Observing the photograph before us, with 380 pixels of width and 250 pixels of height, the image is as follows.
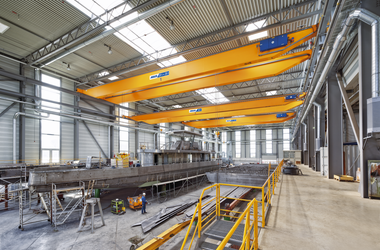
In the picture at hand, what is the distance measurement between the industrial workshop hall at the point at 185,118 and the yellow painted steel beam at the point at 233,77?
7cm

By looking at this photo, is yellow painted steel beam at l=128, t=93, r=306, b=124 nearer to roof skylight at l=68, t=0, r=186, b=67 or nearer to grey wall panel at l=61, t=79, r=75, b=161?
roof skylight at l=68, t=0, r=186, b=67

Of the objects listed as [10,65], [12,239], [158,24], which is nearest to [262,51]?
[158,24]

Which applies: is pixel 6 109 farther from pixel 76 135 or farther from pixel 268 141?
pixel 268 141

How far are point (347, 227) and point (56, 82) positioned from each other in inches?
1007

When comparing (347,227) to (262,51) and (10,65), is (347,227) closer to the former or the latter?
(262,51)

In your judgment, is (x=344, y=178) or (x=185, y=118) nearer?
(x=344, y=178)

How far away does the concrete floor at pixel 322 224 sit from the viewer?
3.93 metres

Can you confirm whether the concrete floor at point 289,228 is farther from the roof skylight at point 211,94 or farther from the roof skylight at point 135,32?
the roof skylight at point 211,94

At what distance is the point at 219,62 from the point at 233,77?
255cm

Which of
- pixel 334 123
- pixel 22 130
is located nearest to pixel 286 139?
pixel 334 123

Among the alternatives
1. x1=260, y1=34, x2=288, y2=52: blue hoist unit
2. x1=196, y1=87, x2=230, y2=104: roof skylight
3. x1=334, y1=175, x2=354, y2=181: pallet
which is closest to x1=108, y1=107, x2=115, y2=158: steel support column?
x1=196, y1=87, x2=230, y2=104: roof skylight

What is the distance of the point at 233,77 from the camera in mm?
12203

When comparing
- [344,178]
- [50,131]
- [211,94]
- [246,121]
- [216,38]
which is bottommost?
[344,178]

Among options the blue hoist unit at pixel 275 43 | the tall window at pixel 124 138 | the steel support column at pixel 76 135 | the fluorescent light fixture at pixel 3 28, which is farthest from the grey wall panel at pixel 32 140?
the blue hoist unit at pixel 275 43
